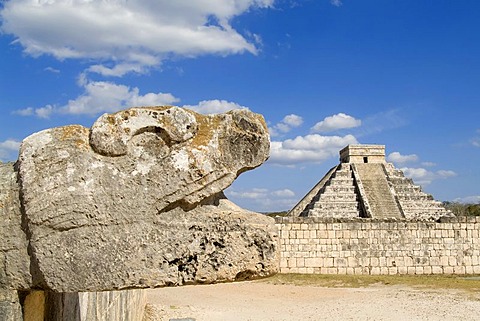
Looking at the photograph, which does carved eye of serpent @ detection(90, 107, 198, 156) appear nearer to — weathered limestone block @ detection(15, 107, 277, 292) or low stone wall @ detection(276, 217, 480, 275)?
weathered limestone block @ detection(15, 107, 277, 292)

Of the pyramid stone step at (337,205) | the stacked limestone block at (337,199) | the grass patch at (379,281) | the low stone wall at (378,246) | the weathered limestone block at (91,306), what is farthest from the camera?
the pyramid stone step at (337,205)

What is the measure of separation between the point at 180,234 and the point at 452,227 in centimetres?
1887

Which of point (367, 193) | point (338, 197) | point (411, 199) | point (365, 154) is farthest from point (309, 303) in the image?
point (365, 154)

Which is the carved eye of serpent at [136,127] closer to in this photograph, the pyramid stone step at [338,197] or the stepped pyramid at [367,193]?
the stepped pyramid at [367,193]

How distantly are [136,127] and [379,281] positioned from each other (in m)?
15.8

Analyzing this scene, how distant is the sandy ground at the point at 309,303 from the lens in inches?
437

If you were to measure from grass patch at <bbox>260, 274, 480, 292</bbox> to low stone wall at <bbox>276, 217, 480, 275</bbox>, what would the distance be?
1.82 ft

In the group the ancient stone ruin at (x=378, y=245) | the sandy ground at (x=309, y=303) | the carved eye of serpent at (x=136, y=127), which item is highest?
the carved eye of serpent at (x=136, y=127)

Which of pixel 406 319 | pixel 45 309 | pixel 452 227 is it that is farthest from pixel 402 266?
pixel 45 309

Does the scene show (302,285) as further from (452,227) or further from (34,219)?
(34,219)

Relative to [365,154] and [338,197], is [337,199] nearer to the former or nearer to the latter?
[338,197]

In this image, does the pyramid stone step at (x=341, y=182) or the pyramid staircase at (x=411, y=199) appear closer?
the pyramid staircase at (x=411, y=199)

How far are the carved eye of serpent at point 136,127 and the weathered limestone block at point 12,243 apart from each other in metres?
0.45

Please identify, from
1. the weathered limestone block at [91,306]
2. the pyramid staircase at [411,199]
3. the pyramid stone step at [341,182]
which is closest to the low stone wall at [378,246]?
the pyramid staircase at [411,199]
